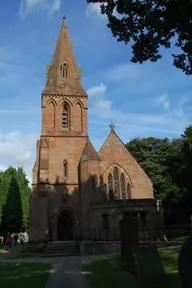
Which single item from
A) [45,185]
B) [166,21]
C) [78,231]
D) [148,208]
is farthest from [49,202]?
[166,21]

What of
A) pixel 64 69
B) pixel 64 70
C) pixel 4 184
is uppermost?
pixel 64 69

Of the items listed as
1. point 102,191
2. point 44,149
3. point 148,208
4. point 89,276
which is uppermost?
point 44,149

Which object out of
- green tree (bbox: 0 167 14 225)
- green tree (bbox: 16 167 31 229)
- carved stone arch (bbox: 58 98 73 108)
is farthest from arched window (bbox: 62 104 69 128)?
green tree (bbox: 16 167 31 229)

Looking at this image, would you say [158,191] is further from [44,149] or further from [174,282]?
[174,282]

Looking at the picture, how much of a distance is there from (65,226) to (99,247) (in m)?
6.62

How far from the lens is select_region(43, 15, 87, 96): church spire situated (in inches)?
1271

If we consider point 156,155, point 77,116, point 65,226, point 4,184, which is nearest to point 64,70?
point 77,116

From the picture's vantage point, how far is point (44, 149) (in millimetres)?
28453

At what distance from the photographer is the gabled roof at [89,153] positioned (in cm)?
2823

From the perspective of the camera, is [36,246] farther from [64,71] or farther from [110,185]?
[64,71]

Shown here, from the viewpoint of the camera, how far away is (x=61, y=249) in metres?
23.1

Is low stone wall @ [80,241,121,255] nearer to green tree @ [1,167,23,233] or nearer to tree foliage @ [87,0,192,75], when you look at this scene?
tree foliage @ [87,0,192,75]

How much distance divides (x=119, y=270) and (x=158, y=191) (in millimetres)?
28344

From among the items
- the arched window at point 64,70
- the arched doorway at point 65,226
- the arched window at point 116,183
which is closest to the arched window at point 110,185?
the arched window at point 116,183
